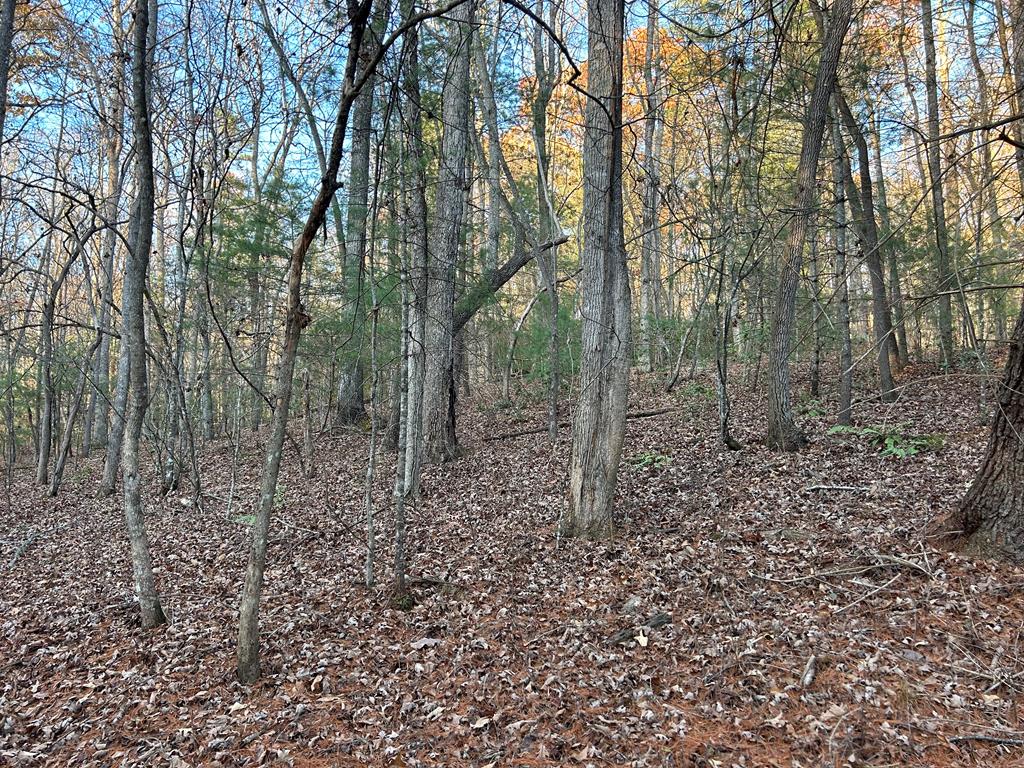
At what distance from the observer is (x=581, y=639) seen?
4.32 meters

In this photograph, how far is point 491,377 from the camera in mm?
16094

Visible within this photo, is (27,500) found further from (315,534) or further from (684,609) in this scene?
(684,609)

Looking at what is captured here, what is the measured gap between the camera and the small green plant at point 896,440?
7.06 meters

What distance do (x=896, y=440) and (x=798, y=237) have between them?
288 cm

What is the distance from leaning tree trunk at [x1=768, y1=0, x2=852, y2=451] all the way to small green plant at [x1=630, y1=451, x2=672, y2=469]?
1.46 meters

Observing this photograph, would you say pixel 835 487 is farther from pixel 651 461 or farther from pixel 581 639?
pixel 581 639

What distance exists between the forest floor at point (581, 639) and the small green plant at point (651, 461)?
0.36m

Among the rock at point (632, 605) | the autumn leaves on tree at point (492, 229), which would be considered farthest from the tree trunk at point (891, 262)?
the rock at point (632, 605)

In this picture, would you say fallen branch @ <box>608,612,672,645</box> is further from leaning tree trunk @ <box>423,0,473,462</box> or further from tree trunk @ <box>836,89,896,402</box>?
tree trunk @ <box>836,89,896,402</box>

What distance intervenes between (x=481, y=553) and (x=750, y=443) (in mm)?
4511

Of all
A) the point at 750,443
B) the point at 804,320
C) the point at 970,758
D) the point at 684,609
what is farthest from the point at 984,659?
the point at 804,320

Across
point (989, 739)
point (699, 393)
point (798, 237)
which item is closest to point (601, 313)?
point (798, 237)

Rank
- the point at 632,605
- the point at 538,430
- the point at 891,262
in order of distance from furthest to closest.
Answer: the point at 538,430, the point at 891,262, the point at 632,605

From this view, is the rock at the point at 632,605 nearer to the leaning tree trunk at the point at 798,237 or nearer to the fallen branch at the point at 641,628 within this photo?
the fallen branch at the point at 641,628
